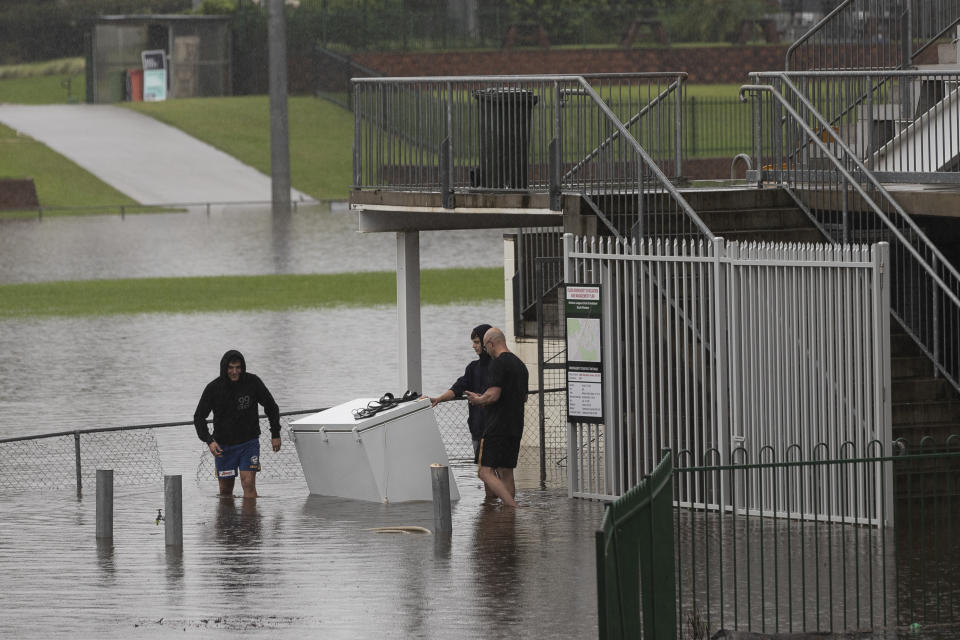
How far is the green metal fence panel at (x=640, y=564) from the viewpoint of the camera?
846 centimetres

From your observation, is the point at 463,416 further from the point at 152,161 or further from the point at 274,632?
the point at 152,161

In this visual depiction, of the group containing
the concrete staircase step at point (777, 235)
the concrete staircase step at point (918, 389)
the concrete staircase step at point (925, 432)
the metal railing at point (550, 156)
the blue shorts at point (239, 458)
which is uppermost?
the metal railing at point (550, 156)

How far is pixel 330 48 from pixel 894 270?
197ft

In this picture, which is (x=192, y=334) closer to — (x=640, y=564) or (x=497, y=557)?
(x=497, y=557)

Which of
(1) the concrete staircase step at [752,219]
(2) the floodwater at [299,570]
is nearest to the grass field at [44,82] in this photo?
(1) the concrete staircase step at [752,219]

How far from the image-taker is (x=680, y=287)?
15336 mm

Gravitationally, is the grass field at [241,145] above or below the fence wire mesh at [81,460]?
above

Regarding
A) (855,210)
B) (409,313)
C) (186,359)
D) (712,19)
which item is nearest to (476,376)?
(409,313)

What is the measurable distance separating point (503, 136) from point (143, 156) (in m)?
47.0

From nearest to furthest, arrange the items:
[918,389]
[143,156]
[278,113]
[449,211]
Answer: [918,389]
[449,211]
[278,113]
[143,156]

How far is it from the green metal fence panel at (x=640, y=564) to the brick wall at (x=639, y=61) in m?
64.2

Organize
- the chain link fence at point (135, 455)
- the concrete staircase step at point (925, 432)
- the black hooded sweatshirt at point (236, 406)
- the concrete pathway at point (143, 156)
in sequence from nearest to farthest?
the concrete staircase step at point (925, 432) < the black hooded sweatshirt at point (236, 406) < the chain link fence at point (135, 455) < the concrete pathway at point (143, 156)

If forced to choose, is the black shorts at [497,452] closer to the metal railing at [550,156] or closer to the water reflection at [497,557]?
the water reflection at [497,557]

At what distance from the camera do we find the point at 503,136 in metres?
16.8
